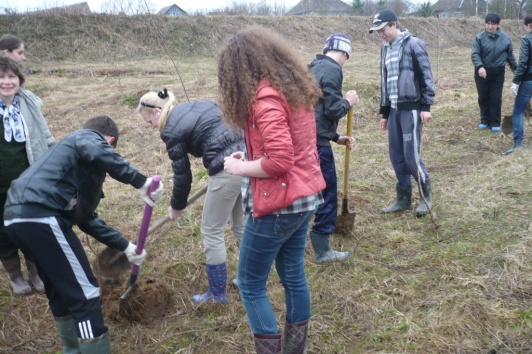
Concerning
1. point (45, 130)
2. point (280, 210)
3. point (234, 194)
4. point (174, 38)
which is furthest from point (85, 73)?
point (280, 210)

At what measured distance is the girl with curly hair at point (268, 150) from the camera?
2.06m

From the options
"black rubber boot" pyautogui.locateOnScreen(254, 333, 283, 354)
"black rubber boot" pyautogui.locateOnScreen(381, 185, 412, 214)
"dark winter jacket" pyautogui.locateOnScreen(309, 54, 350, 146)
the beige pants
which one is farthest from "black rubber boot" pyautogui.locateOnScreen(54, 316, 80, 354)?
"black rubber boot" pyautogui.locateOnScreen(381, 185, 412, 214)

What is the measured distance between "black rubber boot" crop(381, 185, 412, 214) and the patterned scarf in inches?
125

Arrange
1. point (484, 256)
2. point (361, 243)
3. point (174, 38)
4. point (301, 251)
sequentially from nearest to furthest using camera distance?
1. point (301, 251)
2. point (484, 256)
3. point (361, 243)
4. point (174, 38)

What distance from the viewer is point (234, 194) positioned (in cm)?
310

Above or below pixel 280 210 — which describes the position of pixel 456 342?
below

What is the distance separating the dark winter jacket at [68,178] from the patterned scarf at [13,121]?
35.4 inches

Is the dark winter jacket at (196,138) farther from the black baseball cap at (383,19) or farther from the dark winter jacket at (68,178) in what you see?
the black baseball cap at (383,19)

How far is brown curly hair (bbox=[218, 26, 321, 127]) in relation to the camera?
6.85 feet

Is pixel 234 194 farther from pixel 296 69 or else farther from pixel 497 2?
pixel 497 2

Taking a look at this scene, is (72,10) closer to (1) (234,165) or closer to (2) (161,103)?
(2) (161,103)

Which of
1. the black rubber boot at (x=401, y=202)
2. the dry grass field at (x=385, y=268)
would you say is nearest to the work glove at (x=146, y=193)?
the dry grass field at (x=385, y=268)

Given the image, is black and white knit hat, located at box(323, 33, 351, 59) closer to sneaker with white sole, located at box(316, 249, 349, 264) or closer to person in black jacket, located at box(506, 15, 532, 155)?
sneaker with white sole, located at box(316, 249, 349, 264)

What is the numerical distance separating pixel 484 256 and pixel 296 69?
7.89 feet
